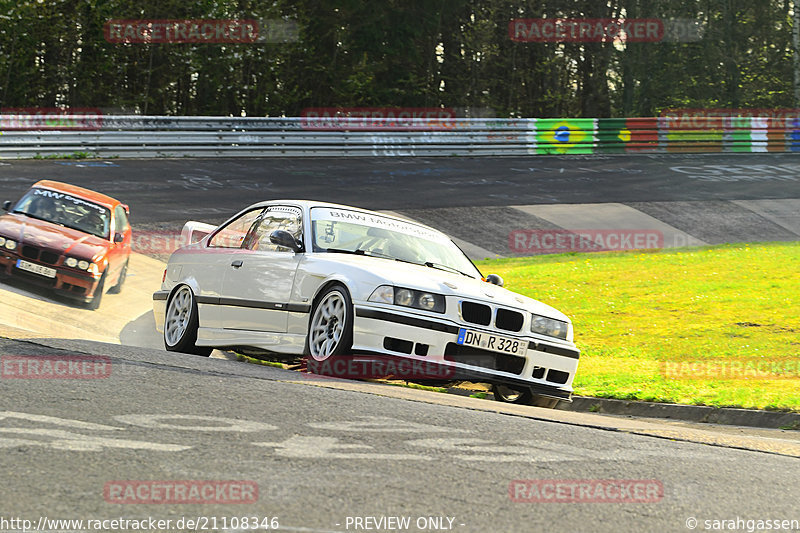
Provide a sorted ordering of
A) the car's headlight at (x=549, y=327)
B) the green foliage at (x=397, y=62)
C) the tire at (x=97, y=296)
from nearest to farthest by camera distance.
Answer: the car's headlight at (x=549, y=327) → the tire at (x=97, y=296) → the green foliage at (x=397, y=62)

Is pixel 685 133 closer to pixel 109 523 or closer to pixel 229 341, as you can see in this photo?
pixel 229 341

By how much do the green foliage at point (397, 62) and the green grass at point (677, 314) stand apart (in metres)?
20.4

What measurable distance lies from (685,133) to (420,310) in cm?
2981

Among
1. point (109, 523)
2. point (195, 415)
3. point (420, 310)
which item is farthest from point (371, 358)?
point (109, 523)

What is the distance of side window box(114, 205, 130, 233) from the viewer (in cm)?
1470

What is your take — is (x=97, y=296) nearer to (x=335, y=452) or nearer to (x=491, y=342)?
(x=491, y=342)

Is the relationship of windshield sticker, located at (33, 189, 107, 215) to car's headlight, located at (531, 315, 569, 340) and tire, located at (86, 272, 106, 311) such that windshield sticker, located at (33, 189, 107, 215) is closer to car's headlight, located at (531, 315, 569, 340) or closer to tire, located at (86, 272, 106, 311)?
tire, located at (86, 272, 106, 311)

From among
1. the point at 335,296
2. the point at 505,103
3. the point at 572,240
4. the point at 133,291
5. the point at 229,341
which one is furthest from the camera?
the point at 505,103

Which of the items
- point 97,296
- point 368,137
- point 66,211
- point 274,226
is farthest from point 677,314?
point 368,137

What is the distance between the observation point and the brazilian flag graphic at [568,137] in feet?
113

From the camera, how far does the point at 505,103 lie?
44.7 m

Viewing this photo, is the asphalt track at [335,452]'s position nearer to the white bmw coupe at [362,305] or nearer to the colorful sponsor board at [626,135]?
the white bmw coupe at [362,305]

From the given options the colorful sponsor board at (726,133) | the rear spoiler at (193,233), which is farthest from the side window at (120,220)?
the colorful sponsor board at (726,133)

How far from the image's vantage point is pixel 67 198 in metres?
14.7
